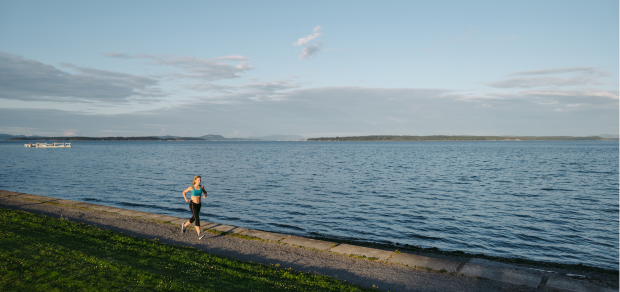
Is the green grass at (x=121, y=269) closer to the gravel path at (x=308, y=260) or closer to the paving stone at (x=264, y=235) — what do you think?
the gravel path at (x=308, y=260)

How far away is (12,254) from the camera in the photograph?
322 inches

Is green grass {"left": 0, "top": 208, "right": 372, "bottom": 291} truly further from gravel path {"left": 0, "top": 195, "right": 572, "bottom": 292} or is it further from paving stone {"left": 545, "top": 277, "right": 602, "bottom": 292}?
paving stone {"left": 545, "top": 277, "right": 602, "bottom": 292}

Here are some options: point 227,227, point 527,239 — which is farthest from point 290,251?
point 527,239

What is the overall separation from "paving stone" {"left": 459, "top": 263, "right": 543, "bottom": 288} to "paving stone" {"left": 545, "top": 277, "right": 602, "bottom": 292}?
287 millimetres

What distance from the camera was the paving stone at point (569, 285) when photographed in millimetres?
8383

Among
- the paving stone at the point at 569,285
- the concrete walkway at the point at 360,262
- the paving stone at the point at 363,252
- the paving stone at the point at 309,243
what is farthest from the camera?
the paving stone at the point at 309,243

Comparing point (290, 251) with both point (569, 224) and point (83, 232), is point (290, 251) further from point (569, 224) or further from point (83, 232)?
point (569, 224)

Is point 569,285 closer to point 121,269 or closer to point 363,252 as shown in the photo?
point 363,252

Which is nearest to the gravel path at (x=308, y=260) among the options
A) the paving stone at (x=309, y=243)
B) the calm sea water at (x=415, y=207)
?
the paving stone at (x=309, y=243)

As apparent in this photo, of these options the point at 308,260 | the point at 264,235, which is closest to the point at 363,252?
the point at 308,260

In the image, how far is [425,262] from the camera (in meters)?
10.3

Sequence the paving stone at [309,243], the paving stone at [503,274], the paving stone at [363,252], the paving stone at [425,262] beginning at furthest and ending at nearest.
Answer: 1. the paving stone at [309,243]
2. the paving stone at [363,252]
3. the paving stone at [425,262]
4. the paving stone at [503,274]

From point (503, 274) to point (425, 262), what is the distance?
209 cm

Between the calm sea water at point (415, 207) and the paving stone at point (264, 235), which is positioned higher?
the paving stone at point (264, 235)
